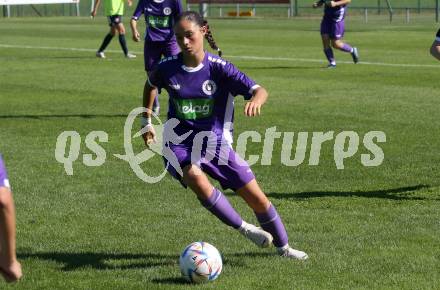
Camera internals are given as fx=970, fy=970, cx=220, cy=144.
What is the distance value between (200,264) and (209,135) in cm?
111

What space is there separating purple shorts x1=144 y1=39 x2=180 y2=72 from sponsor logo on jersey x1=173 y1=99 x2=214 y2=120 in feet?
24.2

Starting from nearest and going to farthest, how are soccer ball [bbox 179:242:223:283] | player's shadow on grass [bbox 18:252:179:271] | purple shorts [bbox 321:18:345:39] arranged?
soccer ball [bbox 179:242:223:283], player's shadow on grass [bbox 18:252:179:271], purple shorts [bbox 321:18:345:39]

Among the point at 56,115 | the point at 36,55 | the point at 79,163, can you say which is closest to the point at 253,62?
the point at 36,55

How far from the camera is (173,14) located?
1460 cm

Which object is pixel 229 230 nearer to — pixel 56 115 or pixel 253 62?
pixel 56 115

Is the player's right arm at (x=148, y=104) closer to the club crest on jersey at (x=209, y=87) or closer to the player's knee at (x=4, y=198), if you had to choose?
the club crest on jersey at (x=209, y=87)

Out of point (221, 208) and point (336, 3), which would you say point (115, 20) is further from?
point (221, 208)

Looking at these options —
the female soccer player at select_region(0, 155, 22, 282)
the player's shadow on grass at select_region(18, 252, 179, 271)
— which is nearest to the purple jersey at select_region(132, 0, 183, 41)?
the player's shadow on grass at select_region(18, 252, 179, 271)

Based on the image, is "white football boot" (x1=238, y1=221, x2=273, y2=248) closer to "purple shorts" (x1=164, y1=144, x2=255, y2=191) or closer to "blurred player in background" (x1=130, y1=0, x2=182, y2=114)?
"purple shorts" (x1=164, y1=144, x2=255, y2=191)

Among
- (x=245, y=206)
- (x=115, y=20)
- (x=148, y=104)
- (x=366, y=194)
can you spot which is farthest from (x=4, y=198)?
(x=115, y=20)

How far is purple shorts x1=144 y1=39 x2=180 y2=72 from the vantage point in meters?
14.7

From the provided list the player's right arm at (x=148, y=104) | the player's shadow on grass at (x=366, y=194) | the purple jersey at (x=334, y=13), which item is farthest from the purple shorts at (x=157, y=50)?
the purple jersey at (x=334, y=13)

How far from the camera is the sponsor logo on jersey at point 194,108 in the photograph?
743 cm

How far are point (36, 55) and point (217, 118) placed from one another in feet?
73.8
